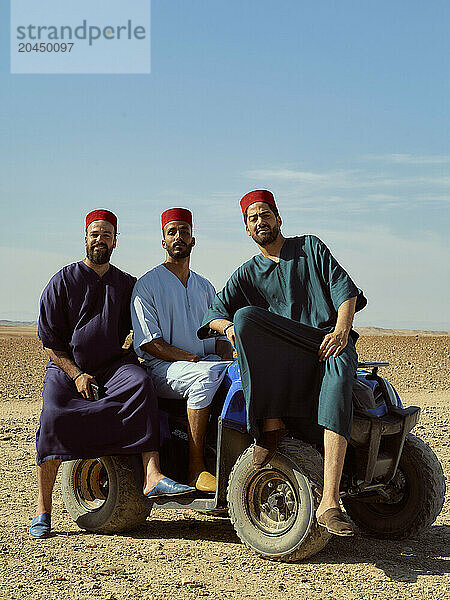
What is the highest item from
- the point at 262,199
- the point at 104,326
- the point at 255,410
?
the point at 262,199

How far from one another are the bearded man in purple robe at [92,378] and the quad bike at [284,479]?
20 centimetres

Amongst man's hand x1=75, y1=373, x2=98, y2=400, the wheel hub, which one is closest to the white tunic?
man's hand x1=75, y1=373, x2=98, y2=400

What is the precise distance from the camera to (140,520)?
6.91 metres

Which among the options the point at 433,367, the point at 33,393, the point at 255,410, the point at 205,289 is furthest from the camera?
the point at 433,367

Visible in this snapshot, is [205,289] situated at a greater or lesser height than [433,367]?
greater

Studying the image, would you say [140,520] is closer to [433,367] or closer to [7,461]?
[7,461]

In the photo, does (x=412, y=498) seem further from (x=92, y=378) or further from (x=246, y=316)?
(x=92, y=378)

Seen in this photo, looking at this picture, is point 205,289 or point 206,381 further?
point 205,289

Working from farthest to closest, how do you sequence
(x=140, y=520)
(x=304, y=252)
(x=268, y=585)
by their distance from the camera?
(x=140, y=520), (x=304, y=252), (x=268, y=585)

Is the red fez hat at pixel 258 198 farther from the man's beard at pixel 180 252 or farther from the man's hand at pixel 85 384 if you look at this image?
the man's hand at pixel 85 384

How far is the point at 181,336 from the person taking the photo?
278 inches

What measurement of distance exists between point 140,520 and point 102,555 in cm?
71

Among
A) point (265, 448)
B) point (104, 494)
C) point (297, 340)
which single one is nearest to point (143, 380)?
point (104, 494)

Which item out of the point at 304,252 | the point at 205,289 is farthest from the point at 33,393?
the point at 304,252
